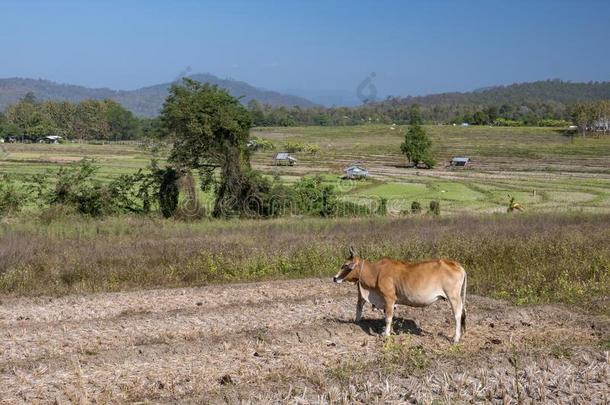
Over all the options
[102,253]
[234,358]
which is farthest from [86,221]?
[234,358]

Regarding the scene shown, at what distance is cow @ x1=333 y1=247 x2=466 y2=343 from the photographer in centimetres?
1059

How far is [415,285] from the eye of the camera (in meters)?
10.6

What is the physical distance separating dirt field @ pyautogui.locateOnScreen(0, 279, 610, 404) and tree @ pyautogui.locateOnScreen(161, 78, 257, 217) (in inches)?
818

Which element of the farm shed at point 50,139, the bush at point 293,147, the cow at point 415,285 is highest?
the cow at point 415,285

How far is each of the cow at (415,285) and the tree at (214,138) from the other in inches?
955

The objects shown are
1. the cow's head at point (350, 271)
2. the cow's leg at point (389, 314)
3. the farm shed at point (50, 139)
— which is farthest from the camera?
the farm shed at point (50, 139)

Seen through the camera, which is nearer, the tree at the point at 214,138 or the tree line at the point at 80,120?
the tree at the point at 214,138

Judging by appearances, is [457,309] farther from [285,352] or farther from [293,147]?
[293,147]

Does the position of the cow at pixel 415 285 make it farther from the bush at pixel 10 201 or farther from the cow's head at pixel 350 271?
the bush at pixel 10 201

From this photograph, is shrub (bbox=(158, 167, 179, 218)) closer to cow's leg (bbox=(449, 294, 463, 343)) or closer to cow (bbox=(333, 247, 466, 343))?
cow (bbox=(333, 247, 466, 343))

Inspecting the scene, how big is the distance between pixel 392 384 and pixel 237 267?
950cm

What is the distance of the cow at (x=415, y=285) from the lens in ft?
34.8

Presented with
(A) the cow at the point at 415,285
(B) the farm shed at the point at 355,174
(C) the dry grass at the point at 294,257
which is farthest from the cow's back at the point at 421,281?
(B) the farm shed at the point at 355,174

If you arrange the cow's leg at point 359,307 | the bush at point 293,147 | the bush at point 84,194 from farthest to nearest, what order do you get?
the bush at point 293,147
the bush at point 84,194
the cow's leg at point 359,307
